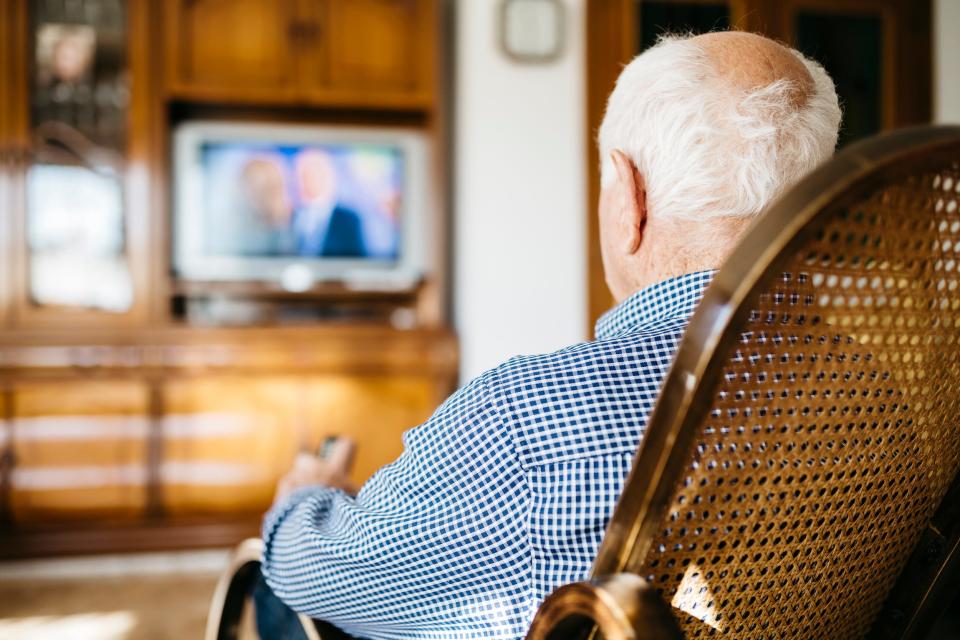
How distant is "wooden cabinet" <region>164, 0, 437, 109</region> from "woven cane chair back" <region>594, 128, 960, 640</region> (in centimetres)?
247

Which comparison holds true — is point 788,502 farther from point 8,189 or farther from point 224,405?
point 8,189

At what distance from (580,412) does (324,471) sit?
54 cm

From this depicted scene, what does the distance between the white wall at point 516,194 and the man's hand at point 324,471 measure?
71.3 inches

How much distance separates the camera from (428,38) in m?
2.80

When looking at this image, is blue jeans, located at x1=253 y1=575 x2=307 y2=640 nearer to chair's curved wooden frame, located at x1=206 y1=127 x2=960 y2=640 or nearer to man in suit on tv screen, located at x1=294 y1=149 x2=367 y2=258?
chair's curved wooden frame, located at x1=206 y1=127 x2=960 y2=640

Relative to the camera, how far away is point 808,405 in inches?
20.3

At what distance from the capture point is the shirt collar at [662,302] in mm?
699

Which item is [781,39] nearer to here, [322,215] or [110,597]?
[322,215]

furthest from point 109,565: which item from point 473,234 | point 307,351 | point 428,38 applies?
point 428,38

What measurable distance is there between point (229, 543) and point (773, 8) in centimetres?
295

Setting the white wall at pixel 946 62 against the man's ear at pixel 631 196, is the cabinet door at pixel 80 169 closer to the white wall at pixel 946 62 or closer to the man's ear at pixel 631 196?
the man's ear at pixel 631 196

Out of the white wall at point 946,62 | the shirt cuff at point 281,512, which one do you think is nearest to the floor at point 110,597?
the shirt cuff at point 281,512

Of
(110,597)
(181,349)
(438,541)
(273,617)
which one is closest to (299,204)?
(181,349)

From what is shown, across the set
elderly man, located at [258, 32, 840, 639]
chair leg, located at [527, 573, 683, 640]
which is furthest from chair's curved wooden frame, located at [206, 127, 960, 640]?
elderly man, located at [258, 32, 840, 639]
